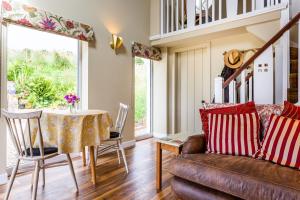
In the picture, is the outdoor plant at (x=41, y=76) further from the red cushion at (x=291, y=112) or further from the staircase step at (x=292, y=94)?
the staircase step at (x=292, y=94)

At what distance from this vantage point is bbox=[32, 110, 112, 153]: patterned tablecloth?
6.98 feet

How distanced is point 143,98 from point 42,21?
8.58 ft

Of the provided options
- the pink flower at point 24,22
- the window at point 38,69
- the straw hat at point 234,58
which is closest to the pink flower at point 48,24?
the pink flower at point 24,22

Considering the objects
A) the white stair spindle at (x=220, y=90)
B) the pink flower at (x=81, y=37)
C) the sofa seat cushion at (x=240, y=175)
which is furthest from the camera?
the pink flower at (x=81, y=37)

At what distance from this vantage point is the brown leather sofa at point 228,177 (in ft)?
4.33

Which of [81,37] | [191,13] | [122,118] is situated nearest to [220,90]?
[122,118]

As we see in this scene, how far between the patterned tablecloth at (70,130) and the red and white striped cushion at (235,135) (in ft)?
4.05

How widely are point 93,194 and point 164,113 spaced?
2940 mm

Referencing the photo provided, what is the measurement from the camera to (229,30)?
3496 mm

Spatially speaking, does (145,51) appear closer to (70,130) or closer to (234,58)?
(234,58)

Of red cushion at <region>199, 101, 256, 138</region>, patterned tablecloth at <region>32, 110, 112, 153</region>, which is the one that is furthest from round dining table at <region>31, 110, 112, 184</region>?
red cushion at <region>199, 101, 256, 138</region>

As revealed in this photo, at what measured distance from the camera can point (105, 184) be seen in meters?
2.32

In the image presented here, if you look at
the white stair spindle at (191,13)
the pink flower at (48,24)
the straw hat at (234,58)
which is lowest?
the straw hat at (234,58)

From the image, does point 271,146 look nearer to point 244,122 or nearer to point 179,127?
point 244,122
